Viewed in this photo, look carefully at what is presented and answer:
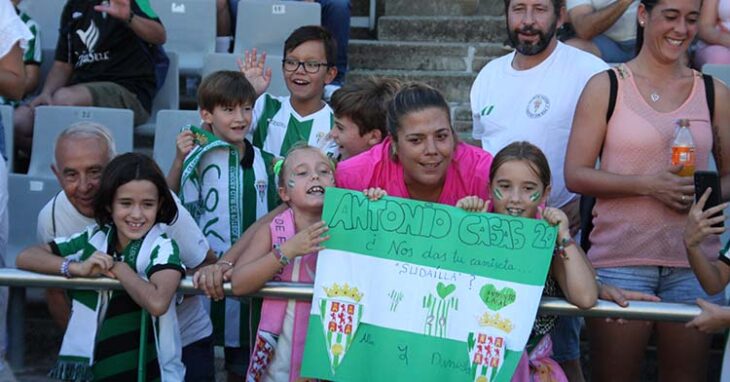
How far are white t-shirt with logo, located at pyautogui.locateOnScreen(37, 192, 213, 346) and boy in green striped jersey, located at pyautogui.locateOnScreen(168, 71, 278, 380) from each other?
238 millimetres

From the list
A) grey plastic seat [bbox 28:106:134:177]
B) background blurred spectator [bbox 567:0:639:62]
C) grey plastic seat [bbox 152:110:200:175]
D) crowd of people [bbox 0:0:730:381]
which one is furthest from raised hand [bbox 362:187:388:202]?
background blurred spectator [bbox 567:0:639:62]

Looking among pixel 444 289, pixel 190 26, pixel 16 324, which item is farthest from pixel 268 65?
pixel 444 289

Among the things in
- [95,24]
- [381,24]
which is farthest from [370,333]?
[381,24]

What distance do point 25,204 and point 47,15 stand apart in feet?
7.25

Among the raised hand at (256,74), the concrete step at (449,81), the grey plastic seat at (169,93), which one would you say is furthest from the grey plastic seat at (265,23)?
the raised hand at (256,74)

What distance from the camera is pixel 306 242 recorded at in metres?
3.53

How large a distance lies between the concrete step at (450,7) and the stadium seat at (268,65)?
2082 mm

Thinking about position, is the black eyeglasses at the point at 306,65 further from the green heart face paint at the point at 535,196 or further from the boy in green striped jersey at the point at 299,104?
the green heart face paint at the point at 535,196

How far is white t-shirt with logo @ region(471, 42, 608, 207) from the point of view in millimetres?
4434

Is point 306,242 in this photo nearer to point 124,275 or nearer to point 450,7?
point 124,275

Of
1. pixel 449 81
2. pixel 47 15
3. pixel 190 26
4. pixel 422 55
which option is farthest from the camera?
pixel 422 55

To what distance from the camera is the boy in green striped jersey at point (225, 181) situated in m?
4.50

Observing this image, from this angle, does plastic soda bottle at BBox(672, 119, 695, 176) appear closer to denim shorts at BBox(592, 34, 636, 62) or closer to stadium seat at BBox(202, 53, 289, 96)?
denim shorts at BBox(592, 34, 636, 62)

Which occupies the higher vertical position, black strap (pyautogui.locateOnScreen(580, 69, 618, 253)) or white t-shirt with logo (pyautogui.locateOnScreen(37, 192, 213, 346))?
black strap (pyautogui.locateOnScreen(580, 69, 618, 253))
